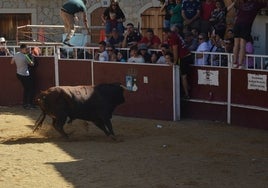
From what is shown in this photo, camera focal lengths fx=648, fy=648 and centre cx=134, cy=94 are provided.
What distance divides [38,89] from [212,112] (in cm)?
482

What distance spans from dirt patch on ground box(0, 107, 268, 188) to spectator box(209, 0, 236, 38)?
5.94ft

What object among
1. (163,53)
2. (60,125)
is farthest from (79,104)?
(163,53)

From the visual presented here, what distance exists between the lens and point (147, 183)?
24.3 feet

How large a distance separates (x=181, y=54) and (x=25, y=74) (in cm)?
422

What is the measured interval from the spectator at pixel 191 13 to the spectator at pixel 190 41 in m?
0.35

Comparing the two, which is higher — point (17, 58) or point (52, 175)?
point (17, 58)

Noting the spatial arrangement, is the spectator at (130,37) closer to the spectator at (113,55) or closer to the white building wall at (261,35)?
the spectator at (113,55)

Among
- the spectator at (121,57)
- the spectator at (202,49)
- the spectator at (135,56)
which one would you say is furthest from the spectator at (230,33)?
the spectator at (121,57)

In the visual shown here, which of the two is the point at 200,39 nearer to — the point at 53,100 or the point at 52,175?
the point at 53,100

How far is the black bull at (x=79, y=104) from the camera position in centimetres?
1057

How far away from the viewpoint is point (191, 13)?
43.8 ft

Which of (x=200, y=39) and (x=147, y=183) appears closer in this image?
(x=147, y=183)

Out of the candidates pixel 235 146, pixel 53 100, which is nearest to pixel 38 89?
pixel 53 100

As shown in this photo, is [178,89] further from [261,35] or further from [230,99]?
[261,35]
